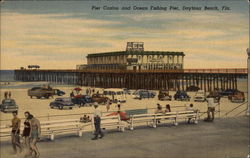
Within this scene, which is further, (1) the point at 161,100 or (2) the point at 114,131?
(1) the point at 161,100

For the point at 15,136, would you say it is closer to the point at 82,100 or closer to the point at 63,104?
the point at 63,104

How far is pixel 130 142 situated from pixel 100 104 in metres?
21.5

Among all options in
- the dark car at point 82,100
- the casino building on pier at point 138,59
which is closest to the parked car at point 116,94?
the dark car at point 82,100

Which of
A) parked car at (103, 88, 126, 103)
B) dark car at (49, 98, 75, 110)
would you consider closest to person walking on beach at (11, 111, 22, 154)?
dark car at (49, 98, 75, 110)

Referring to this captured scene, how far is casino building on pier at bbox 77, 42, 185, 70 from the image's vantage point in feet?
205

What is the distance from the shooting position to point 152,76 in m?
51.3

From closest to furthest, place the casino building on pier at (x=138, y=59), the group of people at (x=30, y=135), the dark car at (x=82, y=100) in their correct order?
the group of people at (x=30, y=135), the dark car at (x=82, y=100), the casino building on pier at (x=138, y=59)

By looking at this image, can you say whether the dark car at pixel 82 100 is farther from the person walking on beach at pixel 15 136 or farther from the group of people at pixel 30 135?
the group of people at pixel 30 135

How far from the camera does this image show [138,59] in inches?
2482

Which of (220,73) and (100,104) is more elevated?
(220,73)

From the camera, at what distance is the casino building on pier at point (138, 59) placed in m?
62.6

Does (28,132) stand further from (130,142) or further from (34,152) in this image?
(130,142)

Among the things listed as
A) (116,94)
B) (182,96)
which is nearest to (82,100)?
(116,94)

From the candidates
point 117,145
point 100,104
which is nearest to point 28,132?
point 117,145
